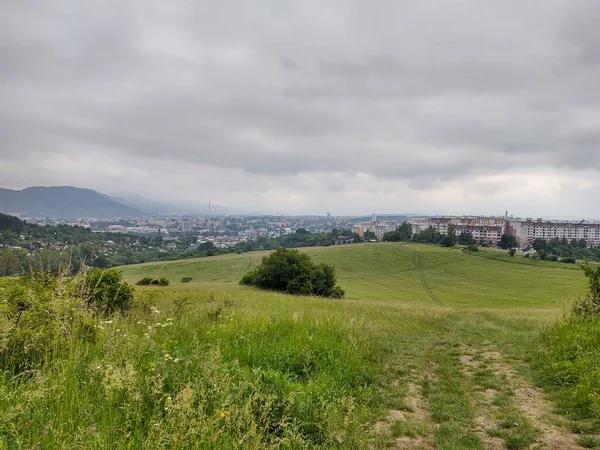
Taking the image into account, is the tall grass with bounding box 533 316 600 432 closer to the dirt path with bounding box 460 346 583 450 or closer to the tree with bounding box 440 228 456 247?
the dirt path with bounding box 460 346 583 450

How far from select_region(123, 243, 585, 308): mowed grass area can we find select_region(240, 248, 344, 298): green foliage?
407 inches

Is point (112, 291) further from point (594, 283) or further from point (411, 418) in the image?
point (594, 283)

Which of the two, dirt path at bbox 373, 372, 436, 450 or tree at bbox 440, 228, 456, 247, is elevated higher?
dirt path at bbox 373, 372, 436, 450

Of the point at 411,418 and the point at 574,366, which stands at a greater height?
the point at 574,366

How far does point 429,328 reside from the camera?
44.6 feet

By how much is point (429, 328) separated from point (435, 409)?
8588mm

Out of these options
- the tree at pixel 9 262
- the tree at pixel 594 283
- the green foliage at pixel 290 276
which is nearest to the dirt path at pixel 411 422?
the tree at pixel 9 262

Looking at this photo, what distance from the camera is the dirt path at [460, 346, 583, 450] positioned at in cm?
457

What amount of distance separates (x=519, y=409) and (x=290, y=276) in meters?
36.3

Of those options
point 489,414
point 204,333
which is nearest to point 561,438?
point 489,414

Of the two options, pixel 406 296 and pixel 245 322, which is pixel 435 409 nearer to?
pixel 245 322

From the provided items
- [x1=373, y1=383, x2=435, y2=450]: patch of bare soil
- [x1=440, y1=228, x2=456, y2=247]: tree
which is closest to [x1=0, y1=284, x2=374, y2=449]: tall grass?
[x1=373, y1=383, x2=435, y2=450]: patch of bare soil

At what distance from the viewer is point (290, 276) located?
136ft

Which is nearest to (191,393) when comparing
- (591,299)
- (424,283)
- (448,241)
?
(591,299)
